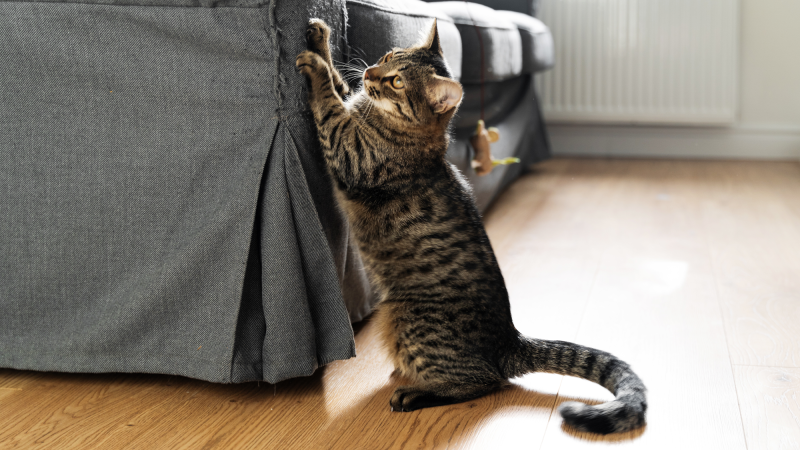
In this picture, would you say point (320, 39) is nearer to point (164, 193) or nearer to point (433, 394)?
point (164, 193)

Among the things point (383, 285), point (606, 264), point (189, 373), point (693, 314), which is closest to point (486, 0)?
point (606, 264)

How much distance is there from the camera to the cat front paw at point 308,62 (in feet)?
3.69

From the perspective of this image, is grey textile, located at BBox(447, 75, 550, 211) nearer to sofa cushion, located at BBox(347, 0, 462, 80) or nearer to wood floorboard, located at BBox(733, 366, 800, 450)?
sofa cushion, located at BBox(347, 0, 462, 80)

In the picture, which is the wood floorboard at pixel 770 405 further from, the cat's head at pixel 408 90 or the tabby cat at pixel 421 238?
the cat's head at pixel 408 90

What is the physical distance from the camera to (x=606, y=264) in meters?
1.93

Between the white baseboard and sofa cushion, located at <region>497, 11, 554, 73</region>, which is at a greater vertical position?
sofa cushion, located at <region>497, 11, 554, 73</region>

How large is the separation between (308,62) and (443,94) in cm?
26

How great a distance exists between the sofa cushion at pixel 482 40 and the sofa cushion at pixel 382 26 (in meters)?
0.37

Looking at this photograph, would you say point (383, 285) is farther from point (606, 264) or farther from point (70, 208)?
point (606, 264)

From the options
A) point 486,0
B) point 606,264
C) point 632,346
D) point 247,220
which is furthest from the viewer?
point 486,0

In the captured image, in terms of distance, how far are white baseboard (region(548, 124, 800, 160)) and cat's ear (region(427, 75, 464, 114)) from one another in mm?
2522

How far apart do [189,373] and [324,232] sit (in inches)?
13.6

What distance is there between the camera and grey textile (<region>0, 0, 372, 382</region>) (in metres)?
1.13

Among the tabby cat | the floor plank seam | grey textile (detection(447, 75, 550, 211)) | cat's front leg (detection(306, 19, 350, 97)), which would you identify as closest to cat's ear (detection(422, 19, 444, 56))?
the tabby cat
